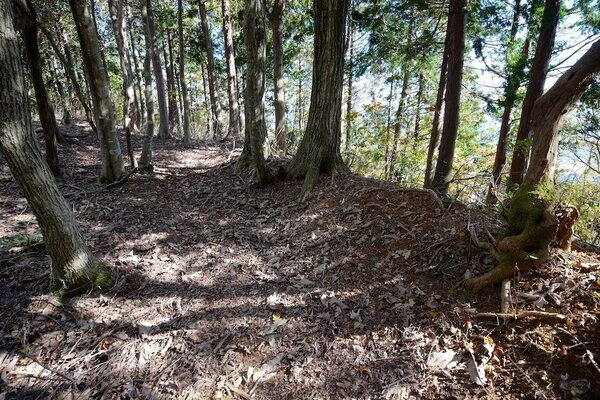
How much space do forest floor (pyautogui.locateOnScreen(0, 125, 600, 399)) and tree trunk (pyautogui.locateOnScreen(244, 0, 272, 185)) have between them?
1582 mm

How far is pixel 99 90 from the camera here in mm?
5500

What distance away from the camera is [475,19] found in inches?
299

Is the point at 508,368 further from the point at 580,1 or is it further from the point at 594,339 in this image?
the point at 580,1

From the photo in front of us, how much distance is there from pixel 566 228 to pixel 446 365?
1599 millimetres

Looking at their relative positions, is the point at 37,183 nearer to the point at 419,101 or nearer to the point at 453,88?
the point at 453,88

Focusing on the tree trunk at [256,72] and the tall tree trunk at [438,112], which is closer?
the tree trunk at [256,72]

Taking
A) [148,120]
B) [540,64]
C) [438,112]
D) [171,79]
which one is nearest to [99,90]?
[148,120]

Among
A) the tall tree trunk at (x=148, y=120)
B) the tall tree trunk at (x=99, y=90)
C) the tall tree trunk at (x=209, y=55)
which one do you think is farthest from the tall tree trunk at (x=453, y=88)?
the tall tree trunk at (x=209, y=55)

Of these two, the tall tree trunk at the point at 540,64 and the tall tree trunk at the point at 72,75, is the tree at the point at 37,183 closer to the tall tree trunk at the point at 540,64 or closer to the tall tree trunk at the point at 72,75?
the tall tree trunk at the point at 72,75

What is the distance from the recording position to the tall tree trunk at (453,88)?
6.33 metres

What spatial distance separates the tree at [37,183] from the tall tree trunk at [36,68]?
12.4 feet

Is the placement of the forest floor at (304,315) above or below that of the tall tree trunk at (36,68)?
below

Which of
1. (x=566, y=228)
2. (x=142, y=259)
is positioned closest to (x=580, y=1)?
(x=566, y=228)

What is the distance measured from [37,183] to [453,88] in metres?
7.26
